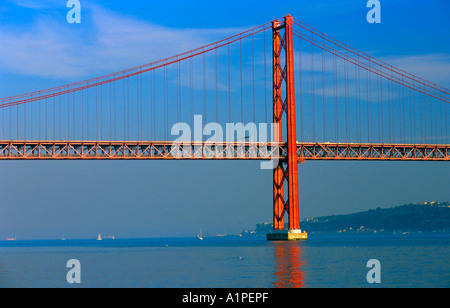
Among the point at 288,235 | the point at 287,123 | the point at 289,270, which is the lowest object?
the point at 288,235

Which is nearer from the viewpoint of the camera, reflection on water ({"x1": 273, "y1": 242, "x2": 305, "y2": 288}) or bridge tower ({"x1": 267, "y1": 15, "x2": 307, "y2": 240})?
reflection on water ({"x1": 273, "y1": 242, "x2": 305, "y2": 288})

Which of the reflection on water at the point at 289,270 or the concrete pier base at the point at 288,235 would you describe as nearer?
the reflection on water at the point at 289,270

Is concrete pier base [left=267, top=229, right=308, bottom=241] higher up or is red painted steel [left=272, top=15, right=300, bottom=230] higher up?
red painted steel [left=272, top=15, right=300, bottom=230]

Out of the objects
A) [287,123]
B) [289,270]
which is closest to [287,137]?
[287,123]

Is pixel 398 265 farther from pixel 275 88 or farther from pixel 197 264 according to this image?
pixel 275 88

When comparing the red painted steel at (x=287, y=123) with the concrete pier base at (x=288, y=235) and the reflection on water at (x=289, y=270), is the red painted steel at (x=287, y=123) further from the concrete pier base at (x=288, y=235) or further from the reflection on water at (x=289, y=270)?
the reflection on water at (x=289, y=270)

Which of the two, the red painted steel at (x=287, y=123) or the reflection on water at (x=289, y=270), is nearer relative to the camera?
the reflection on water at (x=289, y=270)

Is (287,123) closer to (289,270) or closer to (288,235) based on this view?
(288,235)

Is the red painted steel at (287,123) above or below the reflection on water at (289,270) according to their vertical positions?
above

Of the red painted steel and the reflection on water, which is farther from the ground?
the red painted steel

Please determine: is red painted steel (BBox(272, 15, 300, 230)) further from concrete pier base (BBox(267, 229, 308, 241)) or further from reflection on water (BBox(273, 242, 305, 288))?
reflection on water (BBox(273, 242, 305, 288))

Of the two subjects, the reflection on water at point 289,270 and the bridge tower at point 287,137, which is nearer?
the reflection on water at point 289,270

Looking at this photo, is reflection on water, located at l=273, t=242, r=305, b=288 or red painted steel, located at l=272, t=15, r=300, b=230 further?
red painted steel, located at l=272, t=15, r=300, b=230
